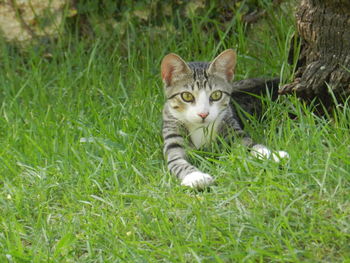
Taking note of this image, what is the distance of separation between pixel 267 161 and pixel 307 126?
1.81 feet

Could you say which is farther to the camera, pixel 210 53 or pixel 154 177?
pixel 210 53

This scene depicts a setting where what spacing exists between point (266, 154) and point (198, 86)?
828 millimetres

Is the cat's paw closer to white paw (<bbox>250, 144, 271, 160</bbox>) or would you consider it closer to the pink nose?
white paw (<bbox>250, 144, 271, 160</bbox>)

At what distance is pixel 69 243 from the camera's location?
12.1ft

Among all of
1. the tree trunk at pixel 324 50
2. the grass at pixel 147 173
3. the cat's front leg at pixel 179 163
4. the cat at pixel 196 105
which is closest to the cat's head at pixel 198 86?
the cat at pixel 196 105

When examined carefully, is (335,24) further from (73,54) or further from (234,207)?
(73,54)

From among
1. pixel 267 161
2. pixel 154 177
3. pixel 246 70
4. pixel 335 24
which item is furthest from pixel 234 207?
pixel 246 70

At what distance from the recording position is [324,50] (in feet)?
15.4

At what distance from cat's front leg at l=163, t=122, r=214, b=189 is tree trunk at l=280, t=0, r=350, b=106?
86cm

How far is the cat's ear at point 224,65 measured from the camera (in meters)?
4.78

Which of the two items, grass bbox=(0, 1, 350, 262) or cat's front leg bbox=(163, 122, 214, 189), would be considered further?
cat's front leg bbox=(163, 122, 214, 189)

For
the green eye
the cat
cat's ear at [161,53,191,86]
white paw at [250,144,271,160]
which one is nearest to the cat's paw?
white paw at [250,144,271,160]

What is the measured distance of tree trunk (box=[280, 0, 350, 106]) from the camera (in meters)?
4.59

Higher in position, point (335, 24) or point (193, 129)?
point (335, 24)
